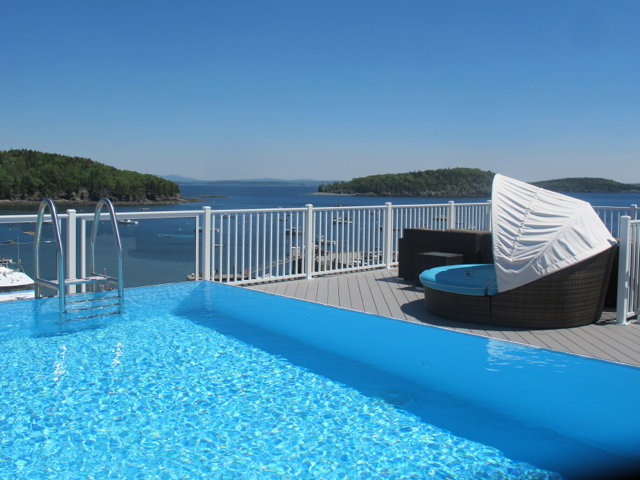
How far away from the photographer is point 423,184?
6525cm

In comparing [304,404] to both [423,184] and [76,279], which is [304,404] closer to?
[76,279]

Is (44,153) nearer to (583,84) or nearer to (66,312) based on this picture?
(583,84)

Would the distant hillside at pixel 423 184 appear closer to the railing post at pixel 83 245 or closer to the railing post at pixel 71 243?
the railing post at pixel 83 245

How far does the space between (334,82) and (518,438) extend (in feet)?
112

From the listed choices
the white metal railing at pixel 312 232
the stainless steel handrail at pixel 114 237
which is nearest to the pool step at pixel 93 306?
the stainless steel handrail at pixel 114 237

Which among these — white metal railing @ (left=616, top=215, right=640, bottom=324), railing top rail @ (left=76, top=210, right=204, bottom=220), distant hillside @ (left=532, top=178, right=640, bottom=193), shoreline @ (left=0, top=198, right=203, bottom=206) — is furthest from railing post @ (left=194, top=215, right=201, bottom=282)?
shoreline @ (left=0, top=198, right=203, bottom=206)

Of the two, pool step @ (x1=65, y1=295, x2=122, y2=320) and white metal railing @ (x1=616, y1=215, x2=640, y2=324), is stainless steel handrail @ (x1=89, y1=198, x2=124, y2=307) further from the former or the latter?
white metal railing @ (x1=616, y1=215, x2=640, y2=324)

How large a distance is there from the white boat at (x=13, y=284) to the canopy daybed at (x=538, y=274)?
14.9ft

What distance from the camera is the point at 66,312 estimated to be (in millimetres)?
4613

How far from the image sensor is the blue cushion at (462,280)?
4727 mm

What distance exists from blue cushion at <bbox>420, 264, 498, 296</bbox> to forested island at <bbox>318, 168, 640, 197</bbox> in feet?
113

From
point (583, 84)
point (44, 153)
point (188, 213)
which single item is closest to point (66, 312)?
point (188, 213)

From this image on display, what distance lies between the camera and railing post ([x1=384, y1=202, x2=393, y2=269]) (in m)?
8.02

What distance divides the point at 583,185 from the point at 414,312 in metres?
41.4
